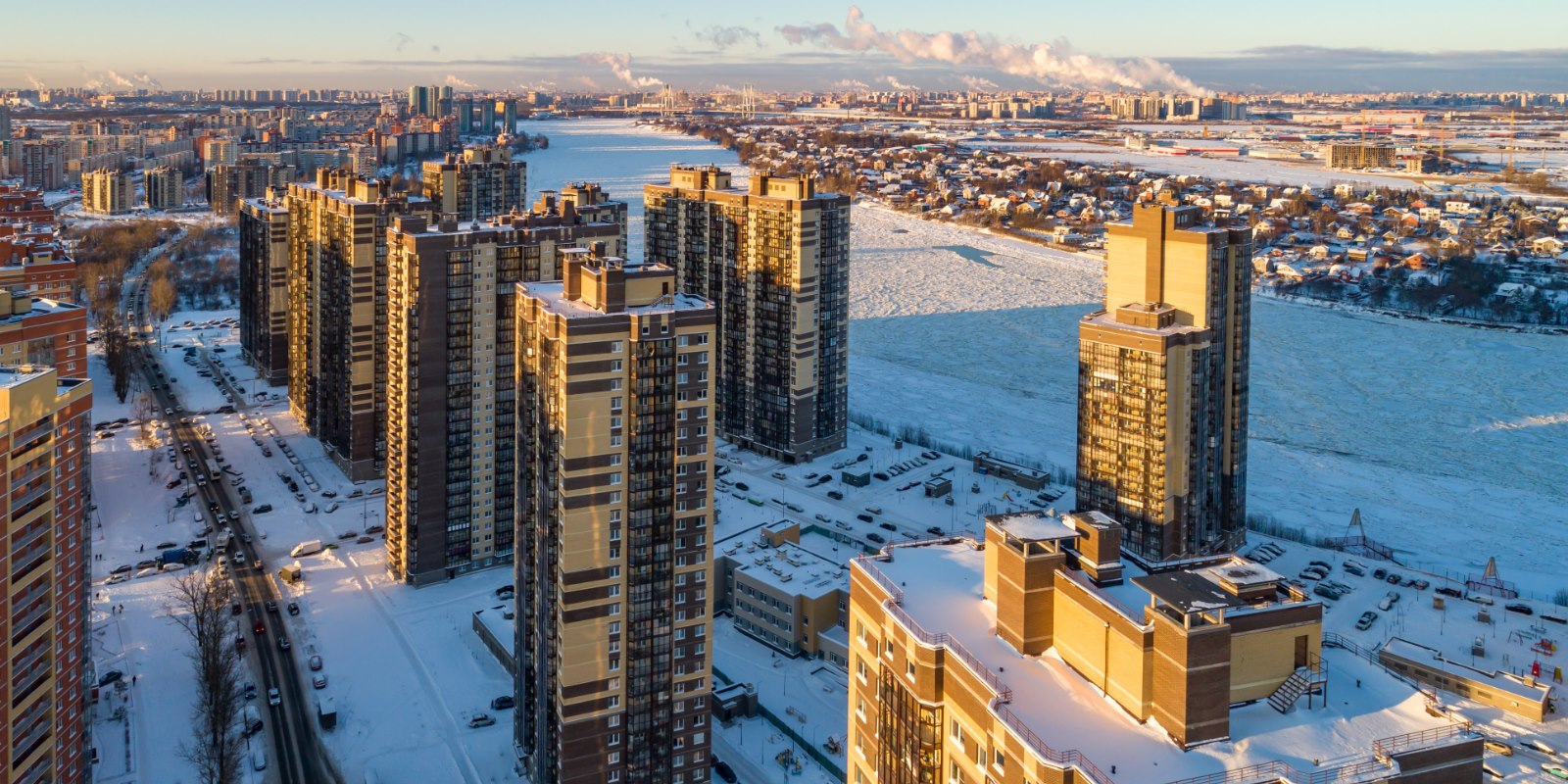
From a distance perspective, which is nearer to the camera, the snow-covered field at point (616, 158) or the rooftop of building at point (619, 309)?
the rooftop of building at point (619, 309)

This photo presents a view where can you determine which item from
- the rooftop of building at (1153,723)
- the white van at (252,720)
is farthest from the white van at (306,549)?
the rooftop of building at (1153,723)

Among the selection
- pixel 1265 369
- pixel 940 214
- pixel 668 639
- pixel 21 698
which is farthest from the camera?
pixel 940 214

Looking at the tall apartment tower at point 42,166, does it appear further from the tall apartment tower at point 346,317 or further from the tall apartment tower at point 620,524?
the tall apartment tower at point 620,524

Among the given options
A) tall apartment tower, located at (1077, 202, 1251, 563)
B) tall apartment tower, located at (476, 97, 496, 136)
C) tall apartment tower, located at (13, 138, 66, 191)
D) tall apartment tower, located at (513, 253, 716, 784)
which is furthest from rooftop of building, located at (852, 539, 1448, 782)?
tall apartment tower, located at (476, 97, 496, 136)

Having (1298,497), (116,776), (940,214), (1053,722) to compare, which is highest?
(940,214)

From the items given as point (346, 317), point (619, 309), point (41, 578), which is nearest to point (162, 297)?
point (346, 317)

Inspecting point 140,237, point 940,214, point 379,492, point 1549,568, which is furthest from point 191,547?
point 940,214

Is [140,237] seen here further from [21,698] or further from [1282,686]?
[1282,686]

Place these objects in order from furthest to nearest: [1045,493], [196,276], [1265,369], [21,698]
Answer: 1. [196,276]
2. [1265,369]
3. [1045,493]
4. [21,698]
